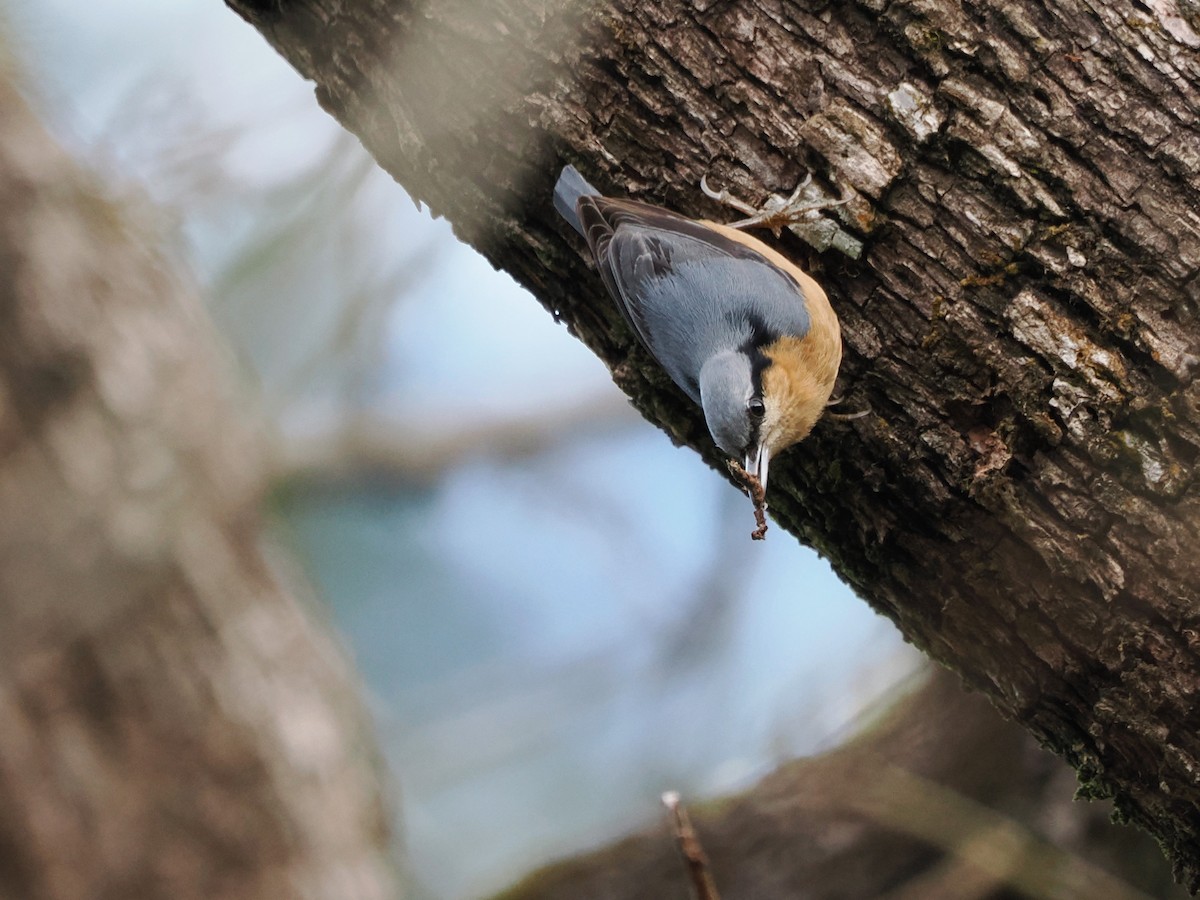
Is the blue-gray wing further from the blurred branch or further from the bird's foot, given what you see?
the blurred branch

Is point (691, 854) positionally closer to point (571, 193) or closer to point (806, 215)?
point (806, 215)

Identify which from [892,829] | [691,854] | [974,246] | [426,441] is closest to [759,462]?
[974,246]

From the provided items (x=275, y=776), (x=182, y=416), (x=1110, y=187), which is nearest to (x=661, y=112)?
(x=1110, y=187)

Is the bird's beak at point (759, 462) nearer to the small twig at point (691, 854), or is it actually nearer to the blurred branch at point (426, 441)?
the small twig at point (691, 854)

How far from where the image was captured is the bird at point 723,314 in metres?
2.43

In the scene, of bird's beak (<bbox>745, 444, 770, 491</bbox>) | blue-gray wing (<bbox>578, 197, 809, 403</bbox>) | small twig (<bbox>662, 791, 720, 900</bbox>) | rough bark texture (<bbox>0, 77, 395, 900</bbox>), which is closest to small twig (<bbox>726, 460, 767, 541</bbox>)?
bird's beak (<bbox>745, 444, 770, 491</bbox>)

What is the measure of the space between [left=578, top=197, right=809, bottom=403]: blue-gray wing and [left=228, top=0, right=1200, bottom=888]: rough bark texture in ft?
0.39

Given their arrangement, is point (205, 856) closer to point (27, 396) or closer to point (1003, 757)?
point (27, 396)

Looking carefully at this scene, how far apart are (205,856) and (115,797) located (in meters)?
0.53

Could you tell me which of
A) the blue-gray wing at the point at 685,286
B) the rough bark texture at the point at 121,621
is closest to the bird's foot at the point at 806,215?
the blue-gray wing at the point at 685,286

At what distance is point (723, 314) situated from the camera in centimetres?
298

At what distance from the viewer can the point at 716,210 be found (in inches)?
96.3

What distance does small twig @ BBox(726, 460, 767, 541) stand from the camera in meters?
2.42

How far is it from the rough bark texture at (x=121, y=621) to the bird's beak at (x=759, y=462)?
3.58m
